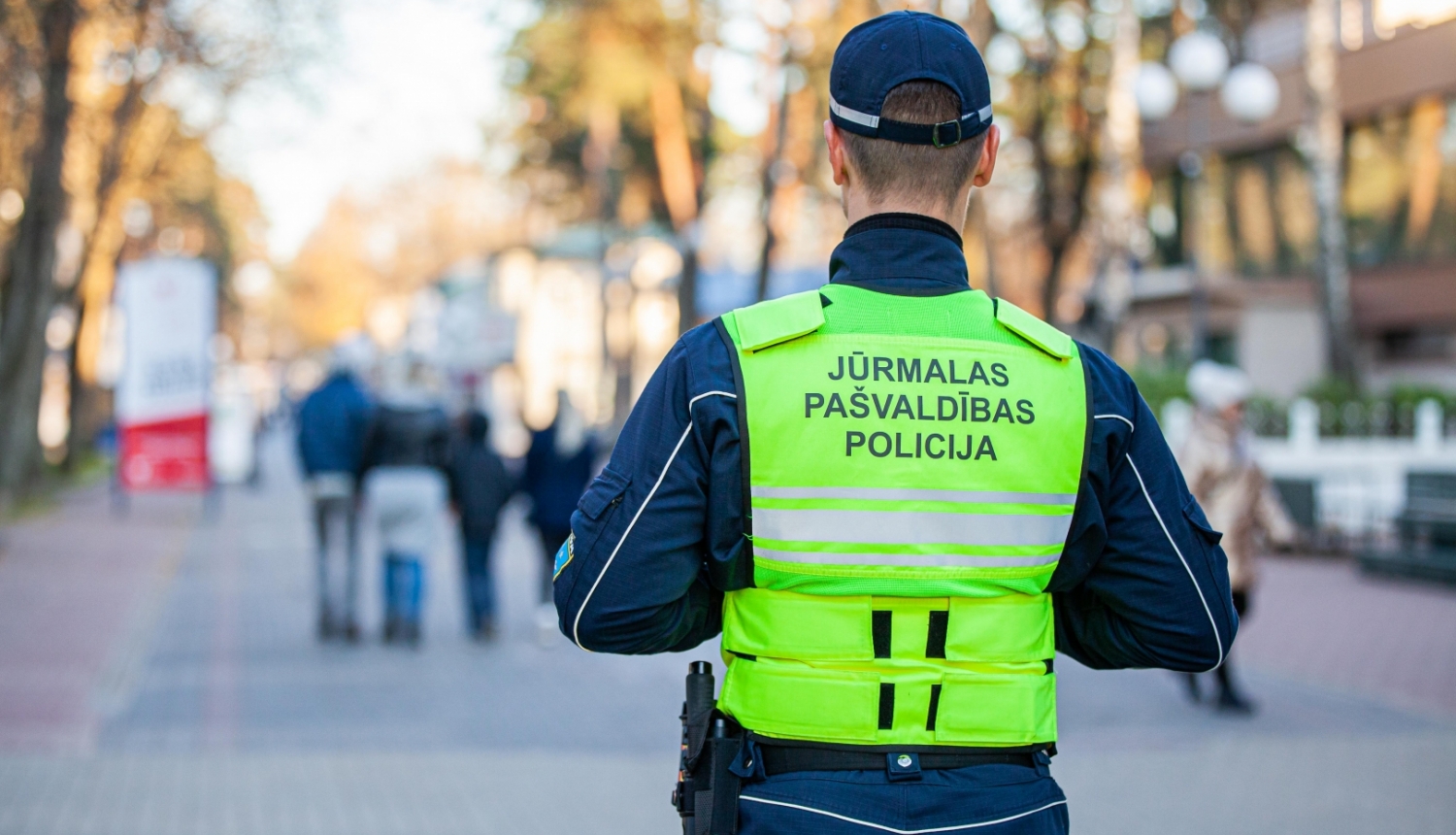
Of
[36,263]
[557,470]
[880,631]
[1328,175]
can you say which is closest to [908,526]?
[880,631]

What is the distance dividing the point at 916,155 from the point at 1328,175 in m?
20.8

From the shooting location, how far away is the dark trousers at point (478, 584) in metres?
11.3

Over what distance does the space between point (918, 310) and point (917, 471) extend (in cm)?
25

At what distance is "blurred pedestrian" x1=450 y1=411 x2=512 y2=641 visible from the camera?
11.1m

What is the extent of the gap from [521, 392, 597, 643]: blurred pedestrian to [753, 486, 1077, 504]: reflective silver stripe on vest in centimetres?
870

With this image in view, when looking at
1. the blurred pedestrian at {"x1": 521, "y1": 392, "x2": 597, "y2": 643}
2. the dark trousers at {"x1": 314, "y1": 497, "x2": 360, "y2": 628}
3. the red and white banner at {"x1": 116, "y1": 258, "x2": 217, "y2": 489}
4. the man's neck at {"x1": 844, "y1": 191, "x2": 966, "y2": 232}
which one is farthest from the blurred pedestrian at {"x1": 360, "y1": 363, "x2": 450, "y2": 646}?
the man's neck at {"x1": 844, "y1": 191, "x2": 966, "y2": 232}

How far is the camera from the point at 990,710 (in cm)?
215

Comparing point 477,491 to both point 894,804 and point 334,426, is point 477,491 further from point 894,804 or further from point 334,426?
point 894,804

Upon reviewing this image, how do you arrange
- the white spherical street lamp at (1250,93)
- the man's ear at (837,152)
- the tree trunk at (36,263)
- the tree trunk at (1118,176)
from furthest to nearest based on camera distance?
the tree trunk at (1118,176)
the tree trunk at (36,263)
the white spherical street lamp at (1250,93)
the man's ear at (837,152)

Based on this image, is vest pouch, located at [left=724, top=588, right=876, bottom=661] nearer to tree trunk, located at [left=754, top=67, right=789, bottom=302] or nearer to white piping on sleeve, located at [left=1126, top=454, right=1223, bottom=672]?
white piping on sleeve, located at [left=1126, top=454, right=1223, bottom=672]

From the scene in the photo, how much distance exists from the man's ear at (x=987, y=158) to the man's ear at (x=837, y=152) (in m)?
0.20

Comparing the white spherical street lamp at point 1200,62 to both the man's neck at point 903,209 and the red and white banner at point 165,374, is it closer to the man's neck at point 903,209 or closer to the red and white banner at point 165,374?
the red and white banner at point 165,374

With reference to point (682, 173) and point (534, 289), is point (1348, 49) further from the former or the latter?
point (534, 289)

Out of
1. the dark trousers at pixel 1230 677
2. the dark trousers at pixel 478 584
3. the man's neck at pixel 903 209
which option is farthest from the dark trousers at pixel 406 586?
the man's neck at pixel 903 209
